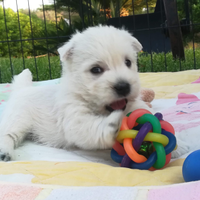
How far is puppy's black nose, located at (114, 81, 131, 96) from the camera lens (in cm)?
176

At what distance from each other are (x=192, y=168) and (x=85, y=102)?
1.05m

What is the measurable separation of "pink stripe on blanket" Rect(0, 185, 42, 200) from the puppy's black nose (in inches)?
36.3

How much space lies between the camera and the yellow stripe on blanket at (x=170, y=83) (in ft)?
12.1

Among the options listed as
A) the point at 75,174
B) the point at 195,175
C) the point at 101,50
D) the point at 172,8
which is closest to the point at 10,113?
the point at 101,50

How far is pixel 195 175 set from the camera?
1078 mm

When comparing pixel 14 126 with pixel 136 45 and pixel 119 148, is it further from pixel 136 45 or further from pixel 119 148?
pixel 136 45

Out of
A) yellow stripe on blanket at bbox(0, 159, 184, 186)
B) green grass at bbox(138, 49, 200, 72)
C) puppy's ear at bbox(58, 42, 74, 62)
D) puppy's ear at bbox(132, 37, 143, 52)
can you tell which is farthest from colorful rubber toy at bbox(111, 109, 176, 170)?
green grass at bbox(138, 49, 200, 72)

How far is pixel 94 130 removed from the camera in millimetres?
1638

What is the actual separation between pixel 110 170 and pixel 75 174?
18cm

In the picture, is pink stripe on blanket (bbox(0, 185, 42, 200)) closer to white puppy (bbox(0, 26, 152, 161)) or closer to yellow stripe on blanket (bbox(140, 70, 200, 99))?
white puppy (bbox(0, 26, 152, 161))

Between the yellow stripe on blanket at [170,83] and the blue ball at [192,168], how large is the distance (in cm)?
246

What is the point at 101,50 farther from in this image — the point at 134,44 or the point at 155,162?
the point at 155,162

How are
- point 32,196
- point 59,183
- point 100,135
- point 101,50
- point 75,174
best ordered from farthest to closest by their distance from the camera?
point 101,50 → point 100,135 → point 75,174 → point 59,183 → point 32,196

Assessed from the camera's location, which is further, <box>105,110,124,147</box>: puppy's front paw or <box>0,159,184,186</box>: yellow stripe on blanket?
<box>105,110,124,147</box>: puppy's front paw
